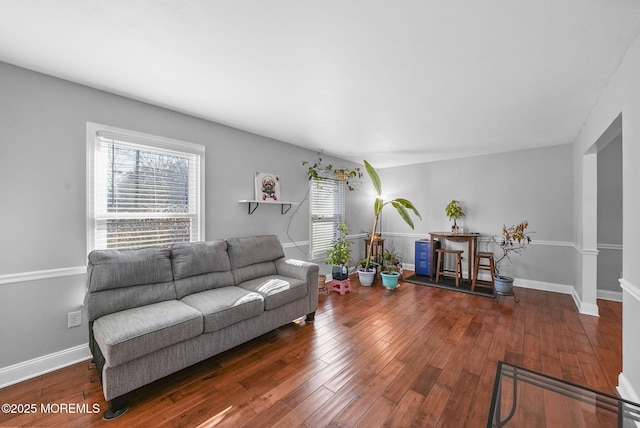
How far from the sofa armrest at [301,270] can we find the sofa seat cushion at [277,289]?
9 cm

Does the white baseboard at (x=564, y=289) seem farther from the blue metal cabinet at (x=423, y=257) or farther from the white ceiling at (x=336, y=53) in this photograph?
the white ceiling at (x=336, y=53)

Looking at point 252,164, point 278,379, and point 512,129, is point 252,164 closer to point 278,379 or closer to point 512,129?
point 278,379

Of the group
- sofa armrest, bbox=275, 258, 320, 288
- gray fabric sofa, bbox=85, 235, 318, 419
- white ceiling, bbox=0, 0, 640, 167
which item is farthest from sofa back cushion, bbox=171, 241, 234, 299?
white ceiling, bbox=0, 0, 640, 167

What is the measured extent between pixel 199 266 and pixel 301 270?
1.15m

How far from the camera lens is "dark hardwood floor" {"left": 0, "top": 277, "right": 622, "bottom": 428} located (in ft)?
5.56

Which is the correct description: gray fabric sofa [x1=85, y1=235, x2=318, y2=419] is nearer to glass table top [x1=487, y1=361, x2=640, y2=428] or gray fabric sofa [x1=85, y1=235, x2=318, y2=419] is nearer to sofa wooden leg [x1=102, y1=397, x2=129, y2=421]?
sofa wooden leg [x1=102, y1=397, x2=129, y2=421]

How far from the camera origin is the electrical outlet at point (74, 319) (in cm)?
224

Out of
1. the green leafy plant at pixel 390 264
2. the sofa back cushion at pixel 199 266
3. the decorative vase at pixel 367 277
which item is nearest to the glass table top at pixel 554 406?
the sofa back cushion at pixel 199 266

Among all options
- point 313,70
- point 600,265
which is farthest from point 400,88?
point 600,265

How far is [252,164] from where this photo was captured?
3.64m

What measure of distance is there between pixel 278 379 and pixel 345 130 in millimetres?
3025

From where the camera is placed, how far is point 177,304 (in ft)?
7.42

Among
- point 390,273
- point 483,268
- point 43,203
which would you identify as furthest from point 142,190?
point 483,268

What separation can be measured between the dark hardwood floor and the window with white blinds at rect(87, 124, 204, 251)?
48.7 inches
